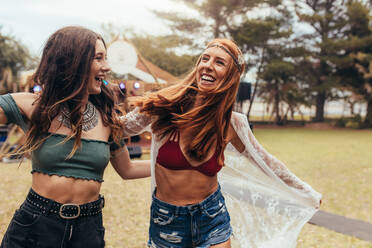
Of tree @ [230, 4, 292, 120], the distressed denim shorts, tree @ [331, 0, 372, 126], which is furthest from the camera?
tree @ [331, 0, 372, 126]

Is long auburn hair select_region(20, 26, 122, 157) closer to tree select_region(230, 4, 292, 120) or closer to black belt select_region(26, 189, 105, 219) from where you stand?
black belt select_region(26, 189, 105, 219)

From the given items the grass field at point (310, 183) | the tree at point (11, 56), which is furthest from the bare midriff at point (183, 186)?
the tree at point (11, 56)

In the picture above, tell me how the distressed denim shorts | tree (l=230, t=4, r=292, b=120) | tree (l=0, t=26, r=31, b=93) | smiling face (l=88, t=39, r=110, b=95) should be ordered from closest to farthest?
1. smiling face (l=88, t=39, r=110, b=95)
2. the distressed denim shorts
3. tree (l=230, t=4, r=292, b=120)
4. tree (l=0, t=26, r=31, b=93)

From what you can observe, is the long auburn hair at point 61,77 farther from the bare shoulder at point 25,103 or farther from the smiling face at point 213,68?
the smiling face at point 213,68

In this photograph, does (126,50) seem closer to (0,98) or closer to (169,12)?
(169,12)

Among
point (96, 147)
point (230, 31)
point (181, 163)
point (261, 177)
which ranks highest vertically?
point (230, 31)

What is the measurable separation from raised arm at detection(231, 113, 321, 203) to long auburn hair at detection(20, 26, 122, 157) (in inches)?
46.0

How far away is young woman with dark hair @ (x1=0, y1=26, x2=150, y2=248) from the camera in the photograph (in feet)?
5.38

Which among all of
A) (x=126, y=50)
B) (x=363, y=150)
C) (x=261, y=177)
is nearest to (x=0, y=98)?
(x=261, y=177)

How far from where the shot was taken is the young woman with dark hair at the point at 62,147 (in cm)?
164

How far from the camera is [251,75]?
29828mm

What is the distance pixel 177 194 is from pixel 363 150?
1409 cm

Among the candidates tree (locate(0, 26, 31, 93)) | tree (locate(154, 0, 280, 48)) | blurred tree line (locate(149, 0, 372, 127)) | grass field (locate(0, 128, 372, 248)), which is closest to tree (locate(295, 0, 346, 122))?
blurred tree line (locate(149, 0, 372, 127))

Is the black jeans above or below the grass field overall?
above
